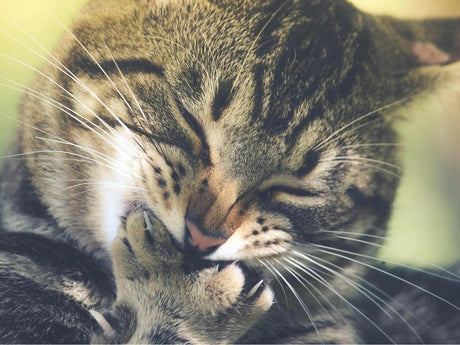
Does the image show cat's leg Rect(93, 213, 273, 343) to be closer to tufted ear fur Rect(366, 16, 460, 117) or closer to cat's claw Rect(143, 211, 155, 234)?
cat's claw Rect(143, 211, 155, 234)

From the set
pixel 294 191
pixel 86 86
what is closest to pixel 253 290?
pixel 294 191

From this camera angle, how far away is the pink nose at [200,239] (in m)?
0.77

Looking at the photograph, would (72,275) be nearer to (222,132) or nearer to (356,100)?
(222,132)

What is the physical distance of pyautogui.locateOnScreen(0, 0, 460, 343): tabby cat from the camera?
31.5 inches

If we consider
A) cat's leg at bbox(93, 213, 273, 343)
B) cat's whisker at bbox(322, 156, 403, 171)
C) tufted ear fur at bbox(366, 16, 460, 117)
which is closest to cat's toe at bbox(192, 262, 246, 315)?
cat's leg at bbox(93, 213, 273, 343)

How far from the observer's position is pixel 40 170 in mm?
916

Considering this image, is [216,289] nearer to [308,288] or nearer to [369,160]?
[308,288]

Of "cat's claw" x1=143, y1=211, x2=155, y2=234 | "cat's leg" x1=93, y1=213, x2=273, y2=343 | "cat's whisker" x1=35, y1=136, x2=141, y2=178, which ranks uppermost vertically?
"cat's whisker" x1=35, y1=136, x2=141, y2=178

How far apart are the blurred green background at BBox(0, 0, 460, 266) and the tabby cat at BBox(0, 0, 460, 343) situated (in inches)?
1.0

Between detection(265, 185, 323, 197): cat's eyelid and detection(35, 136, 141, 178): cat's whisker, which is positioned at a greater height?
detection(265, 185, 323, 197): cat's eyelid

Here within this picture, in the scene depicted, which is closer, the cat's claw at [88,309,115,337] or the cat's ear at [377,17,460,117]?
the cat's claw at [88,309,115,337]

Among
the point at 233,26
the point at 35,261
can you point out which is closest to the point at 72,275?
the point at 35,261

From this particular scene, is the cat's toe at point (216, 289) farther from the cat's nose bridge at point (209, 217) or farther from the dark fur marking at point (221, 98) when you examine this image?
the dark fur marking at point (221, 98)

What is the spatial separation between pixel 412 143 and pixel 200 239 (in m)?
0.41
